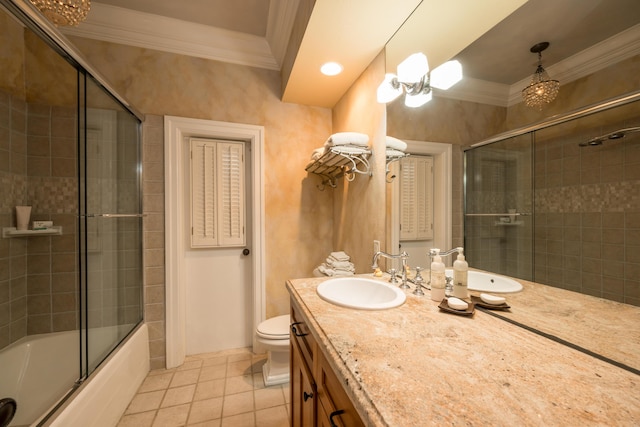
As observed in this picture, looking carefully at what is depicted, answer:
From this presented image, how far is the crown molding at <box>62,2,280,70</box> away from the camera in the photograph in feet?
6.27

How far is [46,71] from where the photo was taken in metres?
1.75

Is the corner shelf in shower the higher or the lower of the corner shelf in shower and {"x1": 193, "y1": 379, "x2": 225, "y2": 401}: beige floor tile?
the higher

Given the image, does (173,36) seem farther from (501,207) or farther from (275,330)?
(501,207)

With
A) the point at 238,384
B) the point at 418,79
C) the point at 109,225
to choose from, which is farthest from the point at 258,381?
the point at 418,79

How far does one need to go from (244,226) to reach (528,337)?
2092 mm

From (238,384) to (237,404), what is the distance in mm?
202

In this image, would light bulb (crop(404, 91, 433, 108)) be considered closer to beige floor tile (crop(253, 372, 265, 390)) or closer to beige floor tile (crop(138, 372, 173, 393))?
beige floor tile (crop(253, 372, 265, 390))

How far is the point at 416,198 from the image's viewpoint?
1324 millimetres

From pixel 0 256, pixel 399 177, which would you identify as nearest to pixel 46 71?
pixel 0 256

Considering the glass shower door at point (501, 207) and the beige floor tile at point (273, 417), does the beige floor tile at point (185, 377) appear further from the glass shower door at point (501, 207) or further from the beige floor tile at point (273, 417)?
the glass shower door at point (501, 207)

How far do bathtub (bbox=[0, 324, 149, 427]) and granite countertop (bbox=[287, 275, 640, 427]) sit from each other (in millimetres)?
1277

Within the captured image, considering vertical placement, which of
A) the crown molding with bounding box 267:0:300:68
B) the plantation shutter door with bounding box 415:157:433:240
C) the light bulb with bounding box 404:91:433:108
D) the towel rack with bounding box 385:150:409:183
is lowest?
the plantation shutter door with bounding box 415:157:433:240

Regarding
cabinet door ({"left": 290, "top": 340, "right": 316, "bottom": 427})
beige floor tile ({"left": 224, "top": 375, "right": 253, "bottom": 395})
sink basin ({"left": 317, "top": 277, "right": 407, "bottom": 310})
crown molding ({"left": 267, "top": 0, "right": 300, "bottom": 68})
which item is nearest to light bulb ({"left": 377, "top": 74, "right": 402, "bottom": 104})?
crown molding ({"left": 267, "top": 0, "right": 300, "bottom": 68})

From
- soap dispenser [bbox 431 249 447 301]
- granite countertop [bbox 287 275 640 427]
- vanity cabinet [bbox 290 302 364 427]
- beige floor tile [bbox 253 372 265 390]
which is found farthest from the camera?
beige floor tile [bbox 253 372 265 390]
